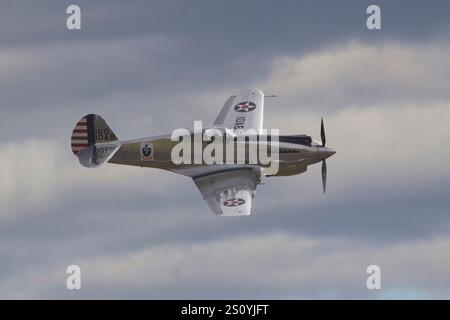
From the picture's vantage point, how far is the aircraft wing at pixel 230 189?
2104 inches

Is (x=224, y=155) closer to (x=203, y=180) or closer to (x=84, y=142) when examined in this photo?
(x=203, y=180)

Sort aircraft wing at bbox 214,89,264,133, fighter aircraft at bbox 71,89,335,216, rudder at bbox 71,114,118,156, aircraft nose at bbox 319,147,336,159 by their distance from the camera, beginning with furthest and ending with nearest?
aircraft wing at bbox 214,89,264,133 < rudder at bbox 71,114,118,156 < aircraft nose at bbox 319,147,336,159 < fighter aircraft at bbox 71,89,335,216

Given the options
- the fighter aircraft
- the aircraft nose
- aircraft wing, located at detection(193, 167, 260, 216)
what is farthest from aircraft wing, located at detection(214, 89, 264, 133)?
aircraft wing, located at detection(193, 167, 260, 216)

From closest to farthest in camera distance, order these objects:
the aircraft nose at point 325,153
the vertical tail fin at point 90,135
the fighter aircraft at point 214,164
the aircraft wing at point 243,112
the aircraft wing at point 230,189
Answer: the aircraft wing at point 230,189
the fighter aircraft at point 214,164
the aircraft nose at point 325,153
the vertical tail fin at point 90,135
the aircraft wing at point 243,112

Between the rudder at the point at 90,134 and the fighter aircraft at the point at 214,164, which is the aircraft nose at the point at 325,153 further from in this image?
the rudder at the point at 90,134

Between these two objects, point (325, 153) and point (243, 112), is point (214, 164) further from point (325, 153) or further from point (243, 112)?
point (243, 112)

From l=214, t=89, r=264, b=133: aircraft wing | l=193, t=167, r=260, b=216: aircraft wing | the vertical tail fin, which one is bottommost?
l=193, t=167, r=260, b=216: aircraft wing

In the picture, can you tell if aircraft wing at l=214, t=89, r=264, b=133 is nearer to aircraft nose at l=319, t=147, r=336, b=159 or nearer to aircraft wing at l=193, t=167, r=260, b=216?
aircraft nose at l=319, t=147, r=336, b=159

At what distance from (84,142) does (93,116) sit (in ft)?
5.04

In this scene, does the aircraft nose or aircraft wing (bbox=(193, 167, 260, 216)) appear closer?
aircraft wing (bbox=(193, 167, 260, 216))

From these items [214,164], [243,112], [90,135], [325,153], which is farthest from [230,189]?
[90,135]

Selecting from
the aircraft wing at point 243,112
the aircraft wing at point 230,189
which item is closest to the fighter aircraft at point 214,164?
the aircraft wing at point 230,189

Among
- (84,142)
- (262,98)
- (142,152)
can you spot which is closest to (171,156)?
(142,152)

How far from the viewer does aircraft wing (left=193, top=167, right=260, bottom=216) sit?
175 ft
